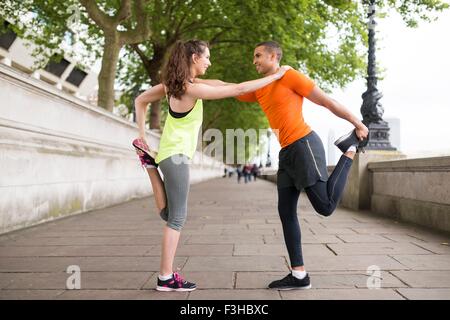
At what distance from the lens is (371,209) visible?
9789mm

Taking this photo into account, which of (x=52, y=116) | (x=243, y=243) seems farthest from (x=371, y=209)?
(x=52, y=116)

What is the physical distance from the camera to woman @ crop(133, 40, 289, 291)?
3320 millimetres

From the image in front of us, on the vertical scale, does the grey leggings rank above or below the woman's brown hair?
below

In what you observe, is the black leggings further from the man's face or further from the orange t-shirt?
the man's face

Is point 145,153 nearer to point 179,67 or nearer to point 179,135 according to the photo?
point 179,135

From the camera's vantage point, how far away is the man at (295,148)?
3.48 meters

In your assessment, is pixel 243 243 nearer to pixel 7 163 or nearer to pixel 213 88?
pixel 213 88

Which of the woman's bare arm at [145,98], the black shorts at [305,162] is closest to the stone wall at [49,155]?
the woman's bare arm at [145,98]

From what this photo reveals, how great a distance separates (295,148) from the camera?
11.6 feet

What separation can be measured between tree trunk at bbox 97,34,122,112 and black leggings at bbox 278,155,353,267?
11538 millimetres

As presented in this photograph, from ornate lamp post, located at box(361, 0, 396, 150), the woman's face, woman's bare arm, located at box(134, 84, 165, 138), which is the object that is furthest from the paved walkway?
ornate lamp post, located at box(361, 0, 396, 150)

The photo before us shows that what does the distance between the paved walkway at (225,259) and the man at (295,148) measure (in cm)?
39

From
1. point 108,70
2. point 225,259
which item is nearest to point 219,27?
point 108,70

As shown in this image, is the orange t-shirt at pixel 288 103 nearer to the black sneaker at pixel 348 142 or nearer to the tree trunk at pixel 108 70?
the black sneaker at pixel 348 142
